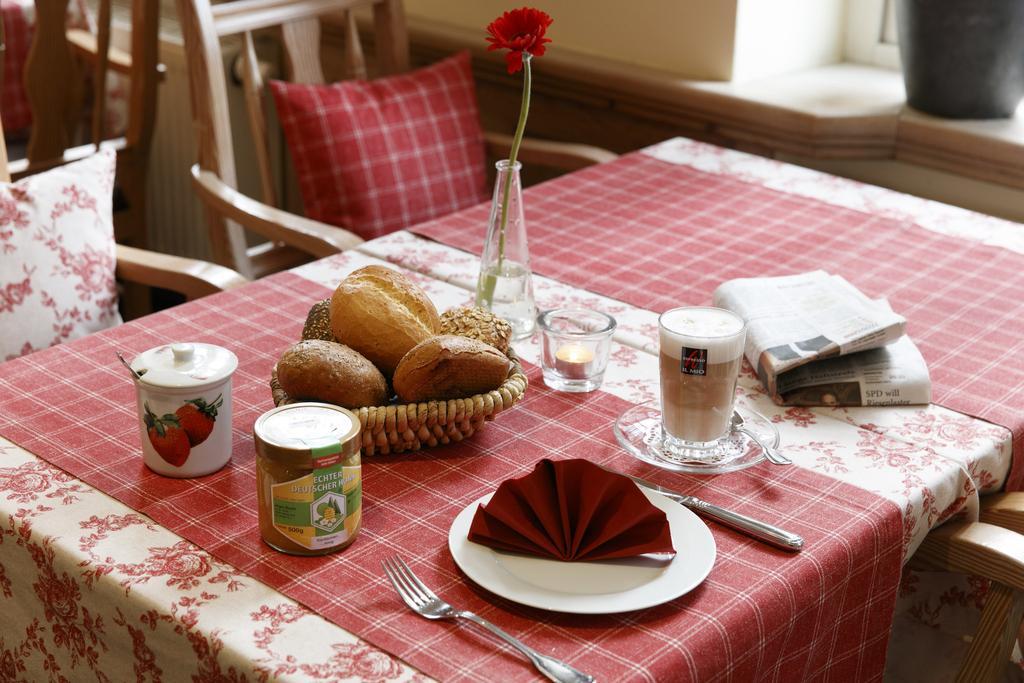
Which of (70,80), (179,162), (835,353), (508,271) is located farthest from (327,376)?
(179,162)

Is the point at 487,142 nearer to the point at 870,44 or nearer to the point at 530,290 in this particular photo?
the point at 870,44

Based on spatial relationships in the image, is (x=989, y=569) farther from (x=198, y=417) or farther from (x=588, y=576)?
(x=198, y=417)

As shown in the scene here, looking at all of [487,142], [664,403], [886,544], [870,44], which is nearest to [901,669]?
[886,544]

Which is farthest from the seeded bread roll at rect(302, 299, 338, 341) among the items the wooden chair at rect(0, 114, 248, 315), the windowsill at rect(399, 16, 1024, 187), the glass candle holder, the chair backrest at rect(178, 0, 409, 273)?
the windowsill at rect(399, 16, 1024, 187)

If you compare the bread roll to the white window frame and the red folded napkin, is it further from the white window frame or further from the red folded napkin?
the white window frame

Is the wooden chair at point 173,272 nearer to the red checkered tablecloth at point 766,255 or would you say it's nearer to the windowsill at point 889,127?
the red checkered tablecloth at point 766,255

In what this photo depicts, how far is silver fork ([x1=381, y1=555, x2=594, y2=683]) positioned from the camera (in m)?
0.82

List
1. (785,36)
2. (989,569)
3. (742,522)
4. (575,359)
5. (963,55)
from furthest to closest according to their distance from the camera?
(785,36), (963,55), (575,359), (989,569), (742,522)

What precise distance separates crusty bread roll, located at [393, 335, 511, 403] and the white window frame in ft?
5.56

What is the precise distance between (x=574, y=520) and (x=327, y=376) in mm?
263

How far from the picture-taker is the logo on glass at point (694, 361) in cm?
110

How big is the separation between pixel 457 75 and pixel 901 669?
4.76ft

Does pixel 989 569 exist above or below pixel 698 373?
below

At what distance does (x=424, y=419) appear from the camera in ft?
3.57
